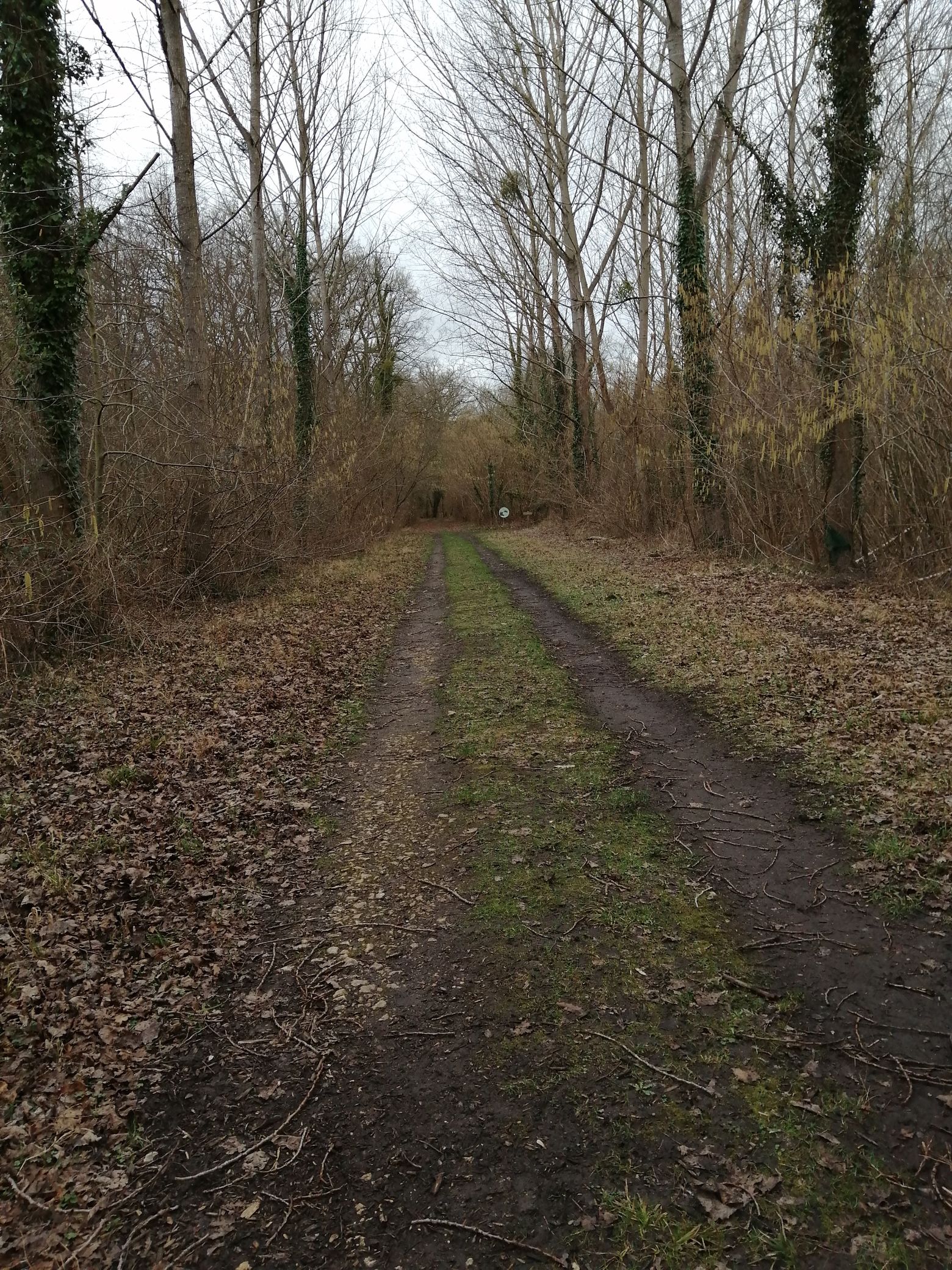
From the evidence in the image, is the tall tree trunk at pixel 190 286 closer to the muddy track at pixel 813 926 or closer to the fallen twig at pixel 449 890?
the muddy track at pixel 813 926

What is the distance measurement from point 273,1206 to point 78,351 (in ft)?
35.2

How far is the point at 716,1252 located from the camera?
7.29ft

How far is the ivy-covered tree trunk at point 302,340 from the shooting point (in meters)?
18.6

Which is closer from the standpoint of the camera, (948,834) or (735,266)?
(948,834)

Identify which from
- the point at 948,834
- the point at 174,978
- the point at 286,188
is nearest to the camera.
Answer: the point at 174,978

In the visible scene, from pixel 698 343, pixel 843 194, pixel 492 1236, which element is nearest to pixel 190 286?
pixel 698 343

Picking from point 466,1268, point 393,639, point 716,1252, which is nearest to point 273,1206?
point 466,1268

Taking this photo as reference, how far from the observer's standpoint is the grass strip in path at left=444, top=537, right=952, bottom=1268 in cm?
227

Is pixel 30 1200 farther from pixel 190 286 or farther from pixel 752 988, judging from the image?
pixel 190 286

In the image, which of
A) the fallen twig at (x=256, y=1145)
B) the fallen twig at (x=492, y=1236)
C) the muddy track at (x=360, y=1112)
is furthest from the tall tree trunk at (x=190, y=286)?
the fallen twig at (x=492, y=1236)

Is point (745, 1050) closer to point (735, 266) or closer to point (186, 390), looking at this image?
point (186, 390)

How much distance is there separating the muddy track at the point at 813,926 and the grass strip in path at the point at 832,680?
23cm

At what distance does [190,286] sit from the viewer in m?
12.2

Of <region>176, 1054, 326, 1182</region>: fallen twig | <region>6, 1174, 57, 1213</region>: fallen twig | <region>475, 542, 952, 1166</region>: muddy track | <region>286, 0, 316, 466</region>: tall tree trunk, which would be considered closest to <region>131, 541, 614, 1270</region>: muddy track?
<region>176, 1054, 326, 1182</region>: fallen twig
